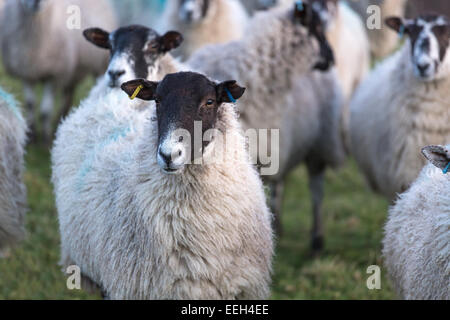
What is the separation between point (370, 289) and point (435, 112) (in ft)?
4.05

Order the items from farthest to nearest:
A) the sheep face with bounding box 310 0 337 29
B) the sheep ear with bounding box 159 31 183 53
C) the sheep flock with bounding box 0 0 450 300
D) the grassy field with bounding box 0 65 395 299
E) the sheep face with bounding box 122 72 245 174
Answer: the sheep face with bounding box 310 0 337 29
the grassy field with bounding box 0 65 395 299
the sheep ear with bounding box 159 31 183 53
the sheep flock with bounding box 0 0 450 300
the sheep face with bounding box 122 72 245 174

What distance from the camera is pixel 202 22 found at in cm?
602

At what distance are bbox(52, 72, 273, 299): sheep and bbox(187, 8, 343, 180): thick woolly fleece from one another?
159cm

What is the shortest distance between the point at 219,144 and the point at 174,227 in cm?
44

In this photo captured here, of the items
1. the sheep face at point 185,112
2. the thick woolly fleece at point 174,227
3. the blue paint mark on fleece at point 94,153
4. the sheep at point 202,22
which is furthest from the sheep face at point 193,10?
the sheep face at point 185,112

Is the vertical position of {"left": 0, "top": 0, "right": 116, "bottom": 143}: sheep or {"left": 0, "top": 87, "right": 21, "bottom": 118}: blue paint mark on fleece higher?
{"left": 0, "top": 0, "right": 116, "bottom": 143}: sheep

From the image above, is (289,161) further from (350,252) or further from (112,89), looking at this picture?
(112,89)

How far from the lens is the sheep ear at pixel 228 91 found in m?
3.16

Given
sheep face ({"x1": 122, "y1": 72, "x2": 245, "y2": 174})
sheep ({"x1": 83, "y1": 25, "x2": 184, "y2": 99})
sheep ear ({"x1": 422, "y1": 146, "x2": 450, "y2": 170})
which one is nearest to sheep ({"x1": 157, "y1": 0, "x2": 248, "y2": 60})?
sheep ({"x1": 83, "y1": 25, "x2": 184, "y2": 99})

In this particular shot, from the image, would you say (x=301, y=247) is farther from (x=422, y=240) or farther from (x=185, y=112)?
(x=185, y=112)

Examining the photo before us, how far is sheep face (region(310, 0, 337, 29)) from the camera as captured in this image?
17.6ft

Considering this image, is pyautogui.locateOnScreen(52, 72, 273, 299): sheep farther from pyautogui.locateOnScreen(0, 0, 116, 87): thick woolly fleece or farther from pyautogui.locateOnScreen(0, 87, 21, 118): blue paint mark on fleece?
pyautogui.locateOnScreen(0, 0, 116, 87): thick woolly fleece

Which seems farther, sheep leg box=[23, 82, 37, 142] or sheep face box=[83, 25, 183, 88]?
sheep leg box=[23, 82, 37, 142]

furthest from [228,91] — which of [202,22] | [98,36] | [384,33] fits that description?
[384,33]
